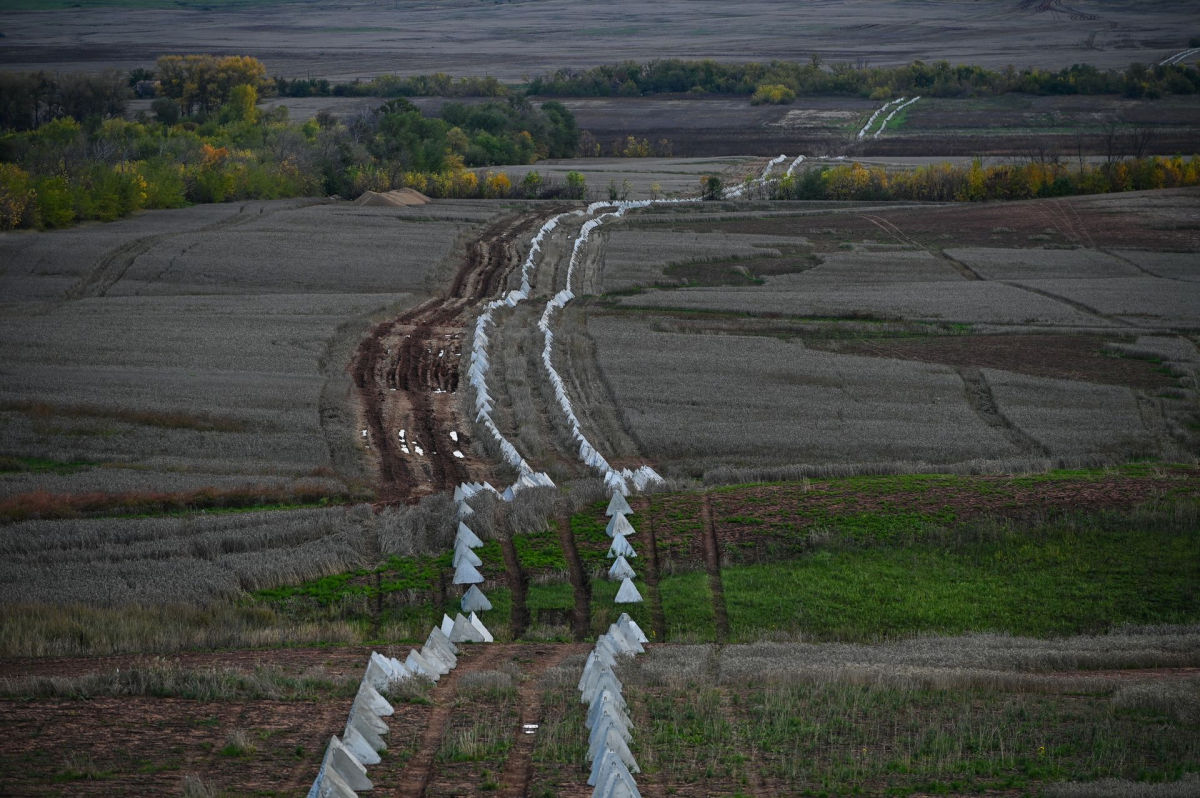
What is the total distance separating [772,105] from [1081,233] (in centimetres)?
8797

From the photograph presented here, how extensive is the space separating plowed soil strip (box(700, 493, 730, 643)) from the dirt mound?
55697mm

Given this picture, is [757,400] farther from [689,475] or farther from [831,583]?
[831,583]

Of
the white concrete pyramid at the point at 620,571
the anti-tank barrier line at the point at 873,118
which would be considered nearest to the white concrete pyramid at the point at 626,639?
the white concrete pyramid at the point at 620,571

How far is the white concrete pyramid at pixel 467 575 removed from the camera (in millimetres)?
25969

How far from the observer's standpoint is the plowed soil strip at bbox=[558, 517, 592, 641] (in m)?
24.9

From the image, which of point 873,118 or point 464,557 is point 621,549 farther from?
point 873,118

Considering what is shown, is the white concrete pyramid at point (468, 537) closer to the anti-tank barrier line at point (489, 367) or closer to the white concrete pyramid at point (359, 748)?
the anti-tank barrier line at point (489, 367)

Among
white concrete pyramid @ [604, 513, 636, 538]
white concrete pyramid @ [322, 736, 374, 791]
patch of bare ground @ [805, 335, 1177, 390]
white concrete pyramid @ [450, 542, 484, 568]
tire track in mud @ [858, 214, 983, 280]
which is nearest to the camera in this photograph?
white concrete pyramid @ [322, 736, 374, 791]

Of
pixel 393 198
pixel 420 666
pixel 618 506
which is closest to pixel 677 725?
pixel 420 666

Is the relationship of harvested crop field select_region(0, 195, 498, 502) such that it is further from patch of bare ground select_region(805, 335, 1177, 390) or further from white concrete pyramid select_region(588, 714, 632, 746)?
patch of bare ground select_region(805, 335, 1177, 390)

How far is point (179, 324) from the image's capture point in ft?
160

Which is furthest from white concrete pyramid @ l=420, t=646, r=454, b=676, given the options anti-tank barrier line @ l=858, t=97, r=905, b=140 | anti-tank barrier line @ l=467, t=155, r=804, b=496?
anti-tank barrier line @ l=858, t=97, r=905, b=140

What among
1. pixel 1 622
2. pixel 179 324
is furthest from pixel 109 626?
pixel 179 324

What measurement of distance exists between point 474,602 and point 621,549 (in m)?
4.07
